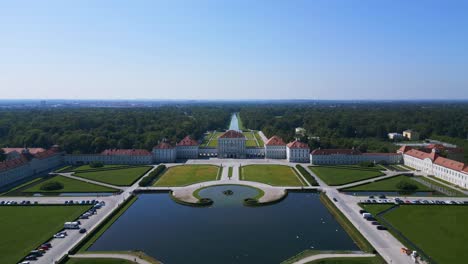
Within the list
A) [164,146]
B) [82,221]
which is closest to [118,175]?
[164,146]

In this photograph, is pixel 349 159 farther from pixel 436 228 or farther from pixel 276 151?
pixel 436 228

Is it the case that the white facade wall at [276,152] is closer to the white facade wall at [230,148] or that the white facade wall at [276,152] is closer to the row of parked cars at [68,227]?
the white facade wall at [230,148]

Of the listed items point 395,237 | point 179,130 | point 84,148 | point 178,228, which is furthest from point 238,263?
point 179,130

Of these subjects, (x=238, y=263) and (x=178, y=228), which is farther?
(x=178, y=228)

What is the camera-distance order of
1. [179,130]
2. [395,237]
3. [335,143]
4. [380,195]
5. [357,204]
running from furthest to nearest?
1. [179,130]
2. [335,143]
3. [380,195]
4. [357,204]
5. [395,237]

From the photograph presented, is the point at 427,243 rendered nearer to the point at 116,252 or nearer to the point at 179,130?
the point at 116,252
